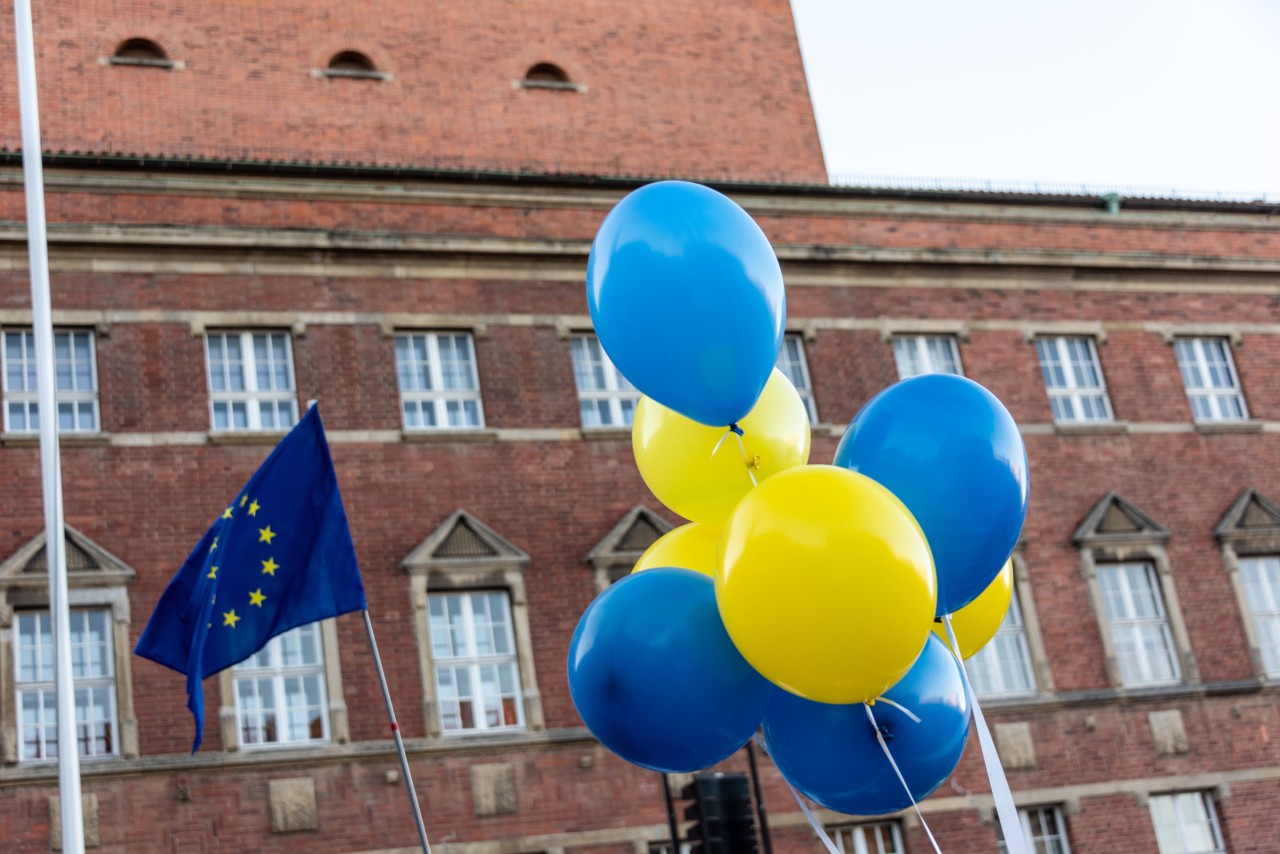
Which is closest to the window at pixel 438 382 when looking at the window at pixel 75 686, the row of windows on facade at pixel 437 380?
the row of windows on facade at pixel 437 380

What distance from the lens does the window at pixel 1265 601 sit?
81.3 ft

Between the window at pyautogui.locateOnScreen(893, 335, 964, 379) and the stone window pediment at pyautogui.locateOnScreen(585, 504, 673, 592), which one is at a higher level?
the window at pyautogui.locateOnScreen(893, 335, 964, 379)

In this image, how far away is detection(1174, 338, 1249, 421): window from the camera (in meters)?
26.3

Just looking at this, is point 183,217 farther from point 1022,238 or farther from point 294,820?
Result: point 1022,238

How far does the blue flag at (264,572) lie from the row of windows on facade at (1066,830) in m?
9.27

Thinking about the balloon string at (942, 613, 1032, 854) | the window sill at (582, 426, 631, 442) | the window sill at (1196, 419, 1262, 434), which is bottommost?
the balloon string at (942, 613, 1032, 854)

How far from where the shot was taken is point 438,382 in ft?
73.2

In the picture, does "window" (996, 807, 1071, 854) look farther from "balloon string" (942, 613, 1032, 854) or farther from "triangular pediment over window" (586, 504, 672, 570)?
"balloon string" (942, 613, 1032, 854)

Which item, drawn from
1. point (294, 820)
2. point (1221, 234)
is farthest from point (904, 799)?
point (1221, 234)

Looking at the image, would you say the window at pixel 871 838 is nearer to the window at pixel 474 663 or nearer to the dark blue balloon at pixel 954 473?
the window at pixel 474 663

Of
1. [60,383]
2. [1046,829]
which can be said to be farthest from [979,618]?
[1046,829]

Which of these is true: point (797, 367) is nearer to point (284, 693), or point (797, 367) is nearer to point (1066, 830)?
point (1066, 830)

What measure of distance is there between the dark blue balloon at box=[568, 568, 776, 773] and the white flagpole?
13.0 ft

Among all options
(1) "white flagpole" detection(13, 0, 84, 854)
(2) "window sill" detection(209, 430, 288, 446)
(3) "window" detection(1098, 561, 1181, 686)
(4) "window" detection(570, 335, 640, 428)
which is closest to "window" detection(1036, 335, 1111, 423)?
(3) "window" detection(1098, 561, 1181, 686)
